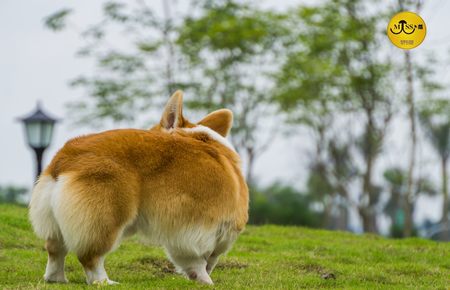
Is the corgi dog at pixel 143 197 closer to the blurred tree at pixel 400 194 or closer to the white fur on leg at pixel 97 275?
the white fur on leg at pixel 97 275

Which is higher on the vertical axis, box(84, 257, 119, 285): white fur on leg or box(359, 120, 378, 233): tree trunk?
box(84, 257, 119, 285): white fur on leg

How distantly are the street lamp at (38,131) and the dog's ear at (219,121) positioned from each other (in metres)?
9.98

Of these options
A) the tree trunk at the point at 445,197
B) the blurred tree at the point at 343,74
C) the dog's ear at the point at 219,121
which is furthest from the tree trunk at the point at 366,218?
the dog's ear at the point at 219,121

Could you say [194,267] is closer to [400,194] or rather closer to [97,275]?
[97,275]

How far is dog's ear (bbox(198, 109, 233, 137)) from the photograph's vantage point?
7.39m

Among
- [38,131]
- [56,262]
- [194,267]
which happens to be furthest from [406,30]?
[56,262]

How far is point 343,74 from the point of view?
28391 millimetres

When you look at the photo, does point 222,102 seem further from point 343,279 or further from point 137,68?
point 343,279

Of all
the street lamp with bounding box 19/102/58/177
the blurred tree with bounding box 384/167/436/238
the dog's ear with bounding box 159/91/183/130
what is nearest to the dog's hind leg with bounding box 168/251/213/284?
the dog's ear with bounding box 159/91/183/130

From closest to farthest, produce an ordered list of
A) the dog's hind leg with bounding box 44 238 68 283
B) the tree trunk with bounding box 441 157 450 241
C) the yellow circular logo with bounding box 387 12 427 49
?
1. the dog's hind leg with bounding box 44 238 68 283
2. the yellow circular logo with bounding box 387 12 427 49
3. the tree trunk with bounding box 441 157 450 241

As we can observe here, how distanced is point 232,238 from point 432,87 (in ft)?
76.9

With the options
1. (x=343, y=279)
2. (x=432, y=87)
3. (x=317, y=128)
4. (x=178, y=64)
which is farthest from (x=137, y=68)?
(x=343, y=279)

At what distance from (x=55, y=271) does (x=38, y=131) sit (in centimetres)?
1037

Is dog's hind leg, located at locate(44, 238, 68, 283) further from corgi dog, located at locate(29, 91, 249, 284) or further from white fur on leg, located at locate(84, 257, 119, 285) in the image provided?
white fur on leg, located at locate(84, 257, 119, 285)
